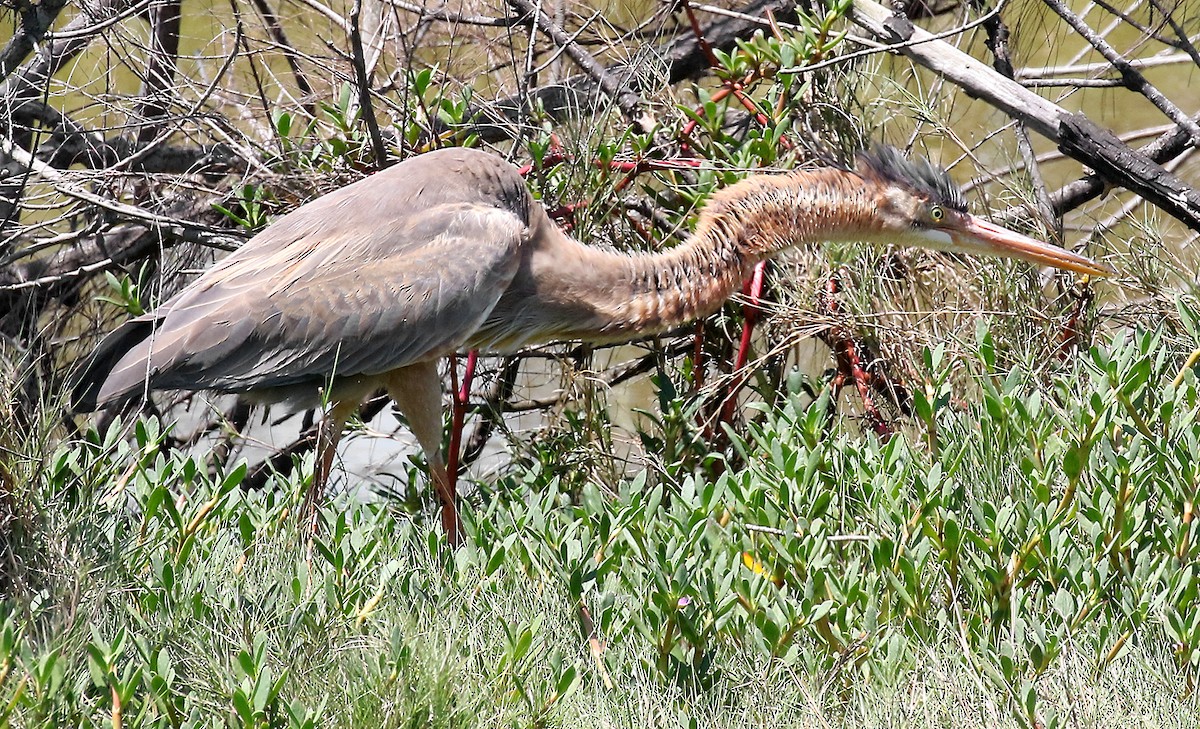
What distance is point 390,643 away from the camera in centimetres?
244

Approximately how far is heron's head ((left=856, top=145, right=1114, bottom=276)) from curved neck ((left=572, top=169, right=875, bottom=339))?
0.24 feet

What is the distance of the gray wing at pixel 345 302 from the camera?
11.4 feet

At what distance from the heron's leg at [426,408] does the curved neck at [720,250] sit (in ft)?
1.74

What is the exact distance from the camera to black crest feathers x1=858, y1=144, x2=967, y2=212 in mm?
3867

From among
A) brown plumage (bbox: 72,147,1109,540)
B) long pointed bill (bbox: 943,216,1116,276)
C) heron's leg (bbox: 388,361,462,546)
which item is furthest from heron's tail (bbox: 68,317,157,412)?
long pointed bill (bbox: 943,216,1116,276)

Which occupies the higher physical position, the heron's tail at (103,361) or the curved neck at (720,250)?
the heron's tail at (103,361)

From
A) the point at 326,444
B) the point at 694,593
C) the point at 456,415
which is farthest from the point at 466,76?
the point at 694,593

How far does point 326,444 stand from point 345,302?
50 cm

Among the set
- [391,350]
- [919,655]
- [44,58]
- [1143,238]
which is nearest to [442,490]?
[391,350]

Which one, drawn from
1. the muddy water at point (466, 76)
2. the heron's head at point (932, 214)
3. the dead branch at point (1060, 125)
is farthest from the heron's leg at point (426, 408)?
the dead branch at point (1060, 125)

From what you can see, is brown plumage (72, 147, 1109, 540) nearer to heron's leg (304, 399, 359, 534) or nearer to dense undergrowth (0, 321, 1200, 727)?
heron's leg (304, 399, 359, 534)

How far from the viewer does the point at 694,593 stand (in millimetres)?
2635

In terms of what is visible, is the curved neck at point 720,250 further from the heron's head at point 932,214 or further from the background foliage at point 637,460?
the background foliage at point 637,460

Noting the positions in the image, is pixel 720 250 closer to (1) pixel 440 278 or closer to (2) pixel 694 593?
(1) pixel 440 278
